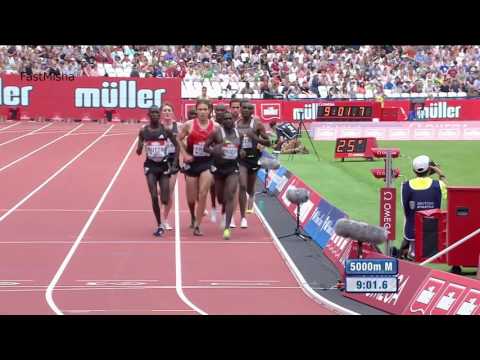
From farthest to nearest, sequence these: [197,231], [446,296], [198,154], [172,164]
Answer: [197,231], [198,154], [172,164], [446,296]

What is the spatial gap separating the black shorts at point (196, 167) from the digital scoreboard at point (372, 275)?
18.6 feet

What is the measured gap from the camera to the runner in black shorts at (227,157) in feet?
53.0

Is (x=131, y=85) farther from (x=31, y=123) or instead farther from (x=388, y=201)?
(x=388, y=201)

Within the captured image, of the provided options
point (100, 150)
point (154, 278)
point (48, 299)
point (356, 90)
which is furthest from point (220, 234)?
point (356, 90)

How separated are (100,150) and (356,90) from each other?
55.5ft

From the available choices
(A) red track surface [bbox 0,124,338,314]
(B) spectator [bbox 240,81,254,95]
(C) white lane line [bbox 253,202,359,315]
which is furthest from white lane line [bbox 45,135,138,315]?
(B) spectator [bbox 240,81,254,95]

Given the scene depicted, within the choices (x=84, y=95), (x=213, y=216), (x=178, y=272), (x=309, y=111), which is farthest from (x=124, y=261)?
(x=84, y=95)

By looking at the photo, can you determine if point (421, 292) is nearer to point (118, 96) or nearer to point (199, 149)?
point (199, 149)

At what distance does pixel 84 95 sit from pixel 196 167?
27.5 m

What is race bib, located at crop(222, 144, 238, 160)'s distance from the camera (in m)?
16.2

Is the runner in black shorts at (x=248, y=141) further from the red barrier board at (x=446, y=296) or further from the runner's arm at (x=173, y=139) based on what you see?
the red barrier board at (x=446, y=296)

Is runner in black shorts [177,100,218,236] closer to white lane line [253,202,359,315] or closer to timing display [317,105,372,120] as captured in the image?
white lane line [253,202,359,315]

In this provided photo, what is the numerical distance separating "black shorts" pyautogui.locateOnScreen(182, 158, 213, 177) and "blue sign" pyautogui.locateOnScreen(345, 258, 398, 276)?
5729mm

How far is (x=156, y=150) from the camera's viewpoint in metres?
16.3
